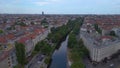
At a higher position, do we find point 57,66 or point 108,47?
point 108,47

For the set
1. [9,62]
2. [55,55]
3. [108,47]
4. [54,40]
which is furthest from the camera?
[54,40]

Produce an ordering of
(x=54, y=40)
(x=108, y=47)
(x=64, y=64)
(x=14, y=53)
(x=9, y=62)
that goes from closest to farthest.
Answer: (x=9, y=62)
(x=14, y=53)
(x=64, y=64)
(x=108, y=47)
(x=54, y=40)

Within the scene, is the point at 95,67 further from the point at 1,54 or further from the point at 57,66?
the point at 1,54

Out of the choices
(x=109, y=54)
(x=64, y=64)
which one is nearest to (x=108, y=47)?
(x=109, y=54)

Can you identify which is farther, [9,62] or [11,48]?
[11,48]

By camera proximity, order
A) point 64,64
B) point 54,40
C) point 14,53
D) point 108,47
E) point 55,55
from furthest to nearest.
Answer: point 54,40, point 55,55, point 108,47, point 64,64, point 14,53

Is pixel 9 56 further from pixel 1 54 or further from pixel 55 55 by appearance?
pixel 55 55

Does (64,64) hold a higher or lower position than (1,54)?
lower

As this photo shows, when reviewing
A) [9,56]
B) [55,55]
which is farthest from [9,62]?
[55,55]

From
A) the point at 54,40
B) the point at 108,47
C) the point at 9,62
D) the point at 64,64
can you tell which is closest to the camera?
the point at 9,62
